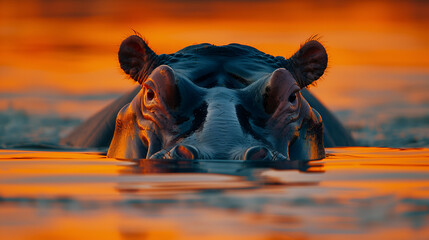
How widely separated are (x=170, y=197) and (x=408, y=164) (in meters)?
2.81

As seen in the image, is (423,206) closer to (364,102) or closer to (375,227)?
(375,227)

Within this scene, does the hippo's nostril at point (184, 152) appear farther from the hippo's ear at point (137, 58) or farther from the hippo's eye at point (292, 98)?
the hippo's ear at point (137, 58)

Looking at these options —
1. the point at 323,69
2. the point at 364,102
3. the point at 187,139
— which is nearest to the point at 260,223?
the point at 187,139

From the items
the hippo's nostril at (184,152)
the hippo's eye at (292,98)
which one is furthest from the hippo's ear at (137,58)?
the hippo's nostril at (184,152)

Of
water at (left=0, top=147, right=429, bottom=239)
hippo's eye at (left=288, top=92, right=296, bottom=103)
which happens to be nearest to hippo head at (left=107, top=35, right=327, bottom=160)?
hippo's eye at (left=288, top=92, right=296, bottom=103)

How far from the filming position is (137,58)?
7.91 metres

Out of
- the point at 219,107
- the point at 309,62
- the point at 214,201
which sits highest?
the point at 309,62

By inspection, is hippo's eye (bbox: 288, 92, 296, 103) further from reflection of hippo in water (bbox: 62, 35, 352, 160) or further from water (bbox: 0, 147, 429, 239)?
water (bbox: 0, 147, 429, 239)

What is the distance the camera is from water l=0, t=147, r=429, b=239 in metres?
3.20

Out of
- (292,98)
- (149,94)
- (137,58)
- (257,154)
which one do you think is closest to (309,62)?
(292,98)

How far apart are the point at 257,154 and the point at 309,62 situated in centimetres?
262

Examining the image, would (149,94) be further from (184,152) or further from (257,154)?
(257,154)

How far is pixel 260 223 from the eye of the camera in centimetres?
334

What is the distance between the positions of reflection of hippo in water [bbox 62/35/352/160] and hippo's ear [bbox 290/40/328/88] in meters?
0.01
